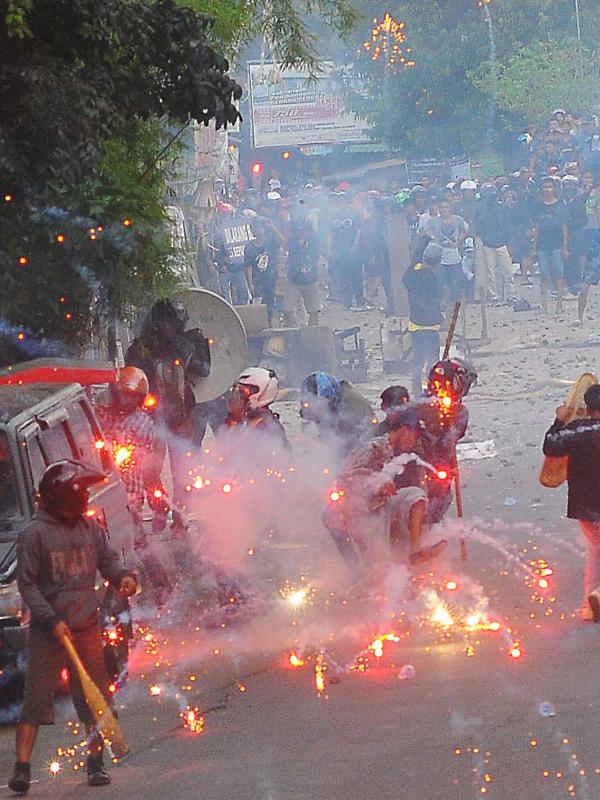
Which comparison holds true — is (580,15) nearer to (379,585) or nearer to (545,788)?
(379,585)

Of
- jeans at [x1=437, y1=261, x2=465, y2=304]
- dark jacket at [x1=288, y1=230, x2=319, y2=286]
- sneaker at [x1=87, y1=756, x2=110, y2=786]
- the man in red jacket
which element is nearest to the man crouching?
the man in red jacket

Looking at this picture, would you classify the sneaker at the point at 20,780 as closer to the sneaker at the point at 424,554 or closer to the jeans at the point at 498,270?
the sneaker at the point at 424,554

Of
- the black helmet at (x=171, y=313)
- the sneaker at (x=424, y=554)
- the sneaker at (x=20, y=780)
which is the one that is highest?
the black helmet at (x=171, y=313)

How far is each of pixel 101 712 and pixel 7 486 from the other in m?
1.65

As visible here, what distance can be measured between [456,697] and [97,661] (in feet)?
5.81

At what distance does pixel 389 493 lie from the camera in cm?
988

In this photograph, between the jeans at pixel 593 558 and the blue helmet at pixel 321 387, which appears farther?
the blue helmet at pixel 321 387

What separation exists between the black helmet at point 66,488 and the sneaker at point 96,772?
1052 millimetres

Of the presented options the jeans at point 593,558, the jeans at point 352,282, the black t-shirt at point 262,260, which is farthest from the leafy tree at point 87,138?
the jeans at point 352,282

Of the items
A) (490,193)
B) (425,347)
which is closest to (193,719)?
(425,347)

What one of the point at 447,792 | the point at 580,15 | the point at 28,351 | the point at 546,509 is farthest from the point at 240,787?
the point at 580,15

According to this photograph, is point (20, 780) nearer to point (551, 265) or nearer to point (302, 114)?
point (551, 265)

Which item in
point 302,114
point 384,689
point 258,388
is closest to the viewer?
point 384,689

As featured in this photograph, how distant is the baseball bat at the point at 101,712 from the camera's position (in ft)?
21.6
